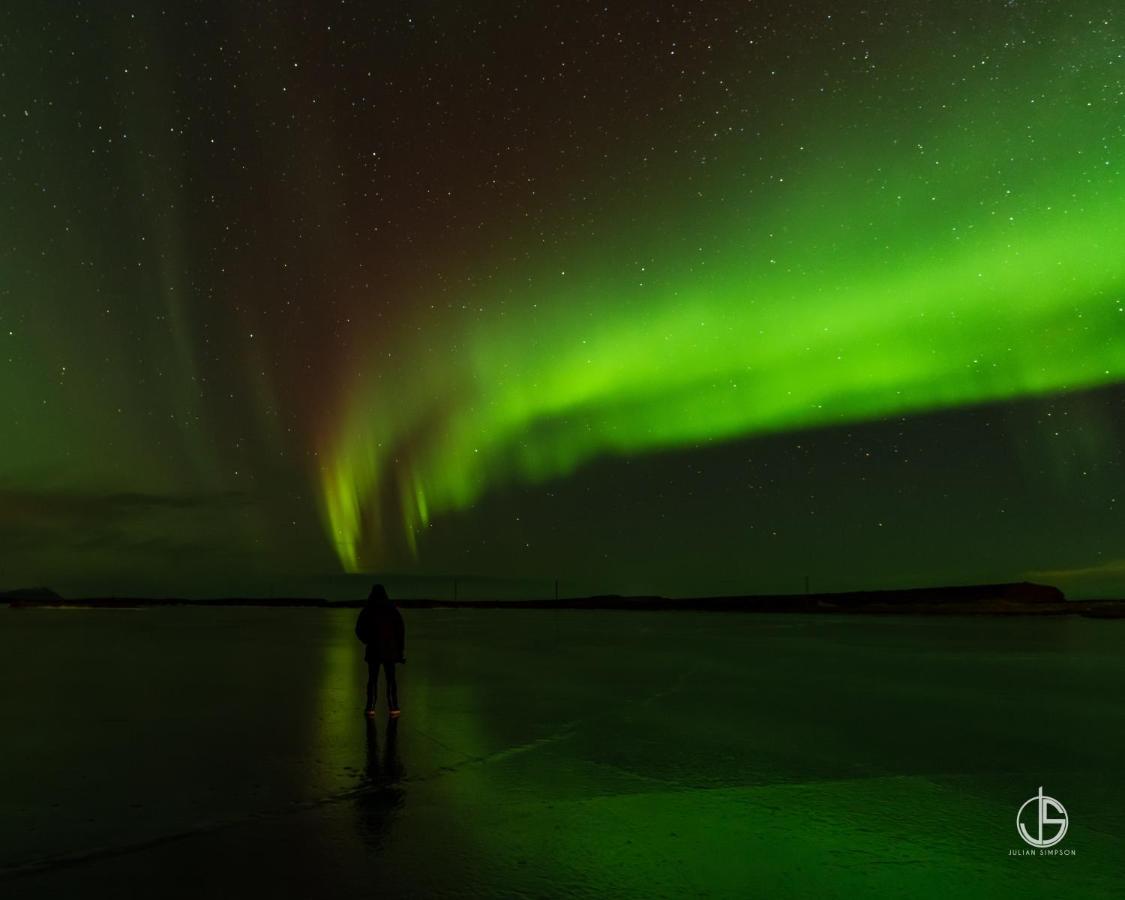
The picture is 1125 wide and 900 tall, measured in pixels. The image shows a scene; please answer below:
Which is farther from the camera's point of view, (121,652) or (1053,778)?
(121,652)

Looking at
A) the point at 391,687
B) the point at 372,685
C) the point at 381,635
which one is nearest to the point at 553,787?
the point at 381,635

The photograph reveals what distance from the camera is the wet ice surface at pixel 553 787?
17.6 feet

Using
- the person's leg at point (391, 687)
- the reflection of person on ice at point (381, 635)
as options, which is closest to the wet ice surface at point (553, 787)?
the person's leg at point (391, 687)

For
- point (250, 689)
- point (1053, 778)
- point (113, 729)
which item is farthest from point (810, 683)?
point (113, 729)

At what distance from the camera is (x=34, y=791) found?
751 cm

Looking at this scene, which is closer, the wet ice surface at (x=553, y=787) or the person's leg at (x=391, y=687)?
the wet ice surface at (x=553, y=787)

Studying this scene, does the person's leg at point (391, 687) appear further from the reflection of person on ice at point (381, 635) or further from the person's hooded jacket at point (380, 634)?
the person's hooded jacket at point (380, 634)

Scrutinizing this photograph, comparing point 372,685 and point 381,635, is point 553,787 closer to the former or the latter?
point 381,635

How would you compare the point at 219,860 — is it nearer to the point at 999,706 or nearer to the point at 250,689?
the point at 250,689

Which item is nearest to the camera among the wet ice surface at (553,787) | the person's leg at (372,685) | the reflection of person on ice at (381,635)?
the wet ice surface at (553,787)

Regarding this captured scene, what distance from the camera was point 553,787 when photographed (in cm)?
768

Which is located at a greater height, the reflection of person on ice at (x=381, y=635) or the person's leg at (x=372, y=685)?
the reflection of person on ice at (x=381, y=635)

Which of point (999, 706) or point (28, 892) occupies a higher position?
point (999, 706)

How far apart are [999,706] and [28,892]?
12385 mm
